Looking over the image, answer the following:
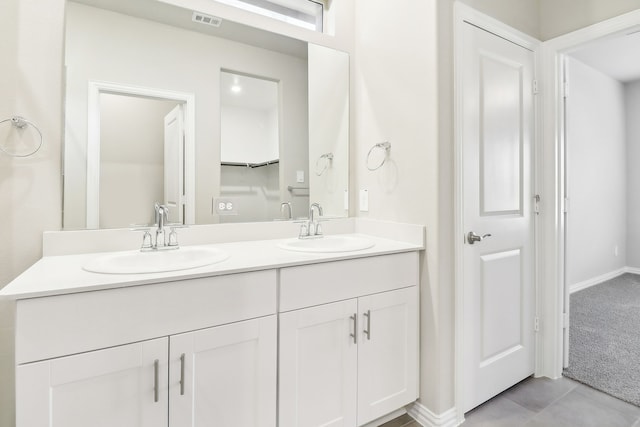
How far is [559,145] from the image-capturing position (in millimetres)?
1954

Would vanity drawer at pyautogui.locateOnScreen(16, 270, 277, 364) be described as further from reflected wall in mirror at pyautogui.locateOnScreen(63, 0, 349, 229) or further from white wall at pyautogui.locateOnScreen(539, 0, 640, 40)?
white wall at pyautogui.locateOnScreen(539, 0, 640, 40)

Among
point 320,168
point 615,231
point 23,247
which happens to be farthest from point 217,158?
point 615,231

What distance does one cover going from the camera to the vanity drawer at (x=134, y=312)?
89 cm

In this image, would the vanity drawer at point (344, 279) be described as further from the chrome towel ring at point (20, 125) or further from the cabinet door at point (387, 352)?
the chrome towel ring at point (20, 125)

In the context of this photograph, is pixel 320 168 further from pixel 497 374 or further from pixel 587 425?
pixel 587 425

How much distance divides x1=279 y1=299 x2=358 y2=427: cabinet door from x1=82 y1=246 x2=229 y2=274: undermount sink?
399mm

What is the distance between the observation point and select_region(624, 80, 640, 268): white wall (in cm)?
434

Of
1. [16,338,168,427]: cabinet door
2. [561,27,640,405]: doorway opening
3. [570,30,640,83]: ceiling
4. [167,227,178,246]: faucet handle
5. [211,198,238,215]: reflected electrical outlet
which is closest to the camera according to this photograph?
[16,338,168,427]: cabinet door

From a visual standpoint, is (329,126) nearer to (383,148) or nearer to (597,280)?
(383,148)

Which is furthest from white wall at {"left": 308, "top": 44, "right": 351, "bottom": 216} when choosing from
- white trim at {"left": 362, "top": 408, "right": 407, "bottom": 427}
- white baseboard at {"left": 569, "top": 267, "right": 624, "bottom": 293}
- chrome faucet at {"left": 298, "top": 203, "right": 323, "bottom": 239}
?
white baseboard at {"left": 569, "top": 267, "right": 624, "bottom": 293}

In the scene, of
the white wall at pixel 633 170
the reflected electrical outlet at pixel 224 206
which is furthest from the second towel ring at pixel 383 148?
the white wall at pixel 633 170

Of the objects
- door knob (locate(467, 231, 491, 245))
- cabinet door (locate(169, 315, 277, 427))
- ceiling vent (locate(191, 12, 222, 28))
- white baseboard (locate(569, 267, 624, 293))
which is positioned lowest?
white baseboard (locate(569, 267, 624, 293))

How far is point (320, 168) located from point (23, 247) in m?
1.49

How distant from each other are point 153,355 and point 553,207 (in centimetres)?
219
